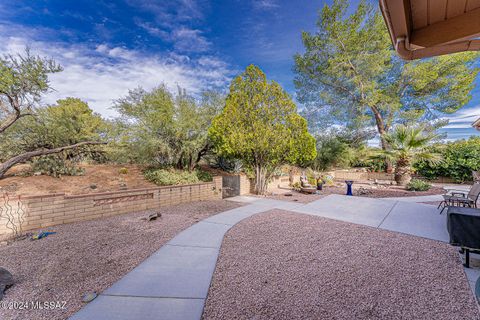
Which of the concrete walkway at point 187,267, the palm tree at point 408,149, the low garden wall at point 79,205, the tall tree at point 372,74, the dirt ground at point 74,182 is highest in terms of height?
the tall tree at point 372,74

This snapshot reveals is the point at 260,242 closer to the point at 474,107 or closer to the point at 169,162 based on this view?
the point at 169,162

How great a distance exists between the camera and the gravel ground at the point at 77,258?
2.18 m

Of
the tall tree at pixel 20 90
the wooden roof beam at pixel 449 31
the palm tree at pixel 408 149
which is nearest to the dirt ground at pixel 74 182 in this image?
the tall tree at pixel 20 90

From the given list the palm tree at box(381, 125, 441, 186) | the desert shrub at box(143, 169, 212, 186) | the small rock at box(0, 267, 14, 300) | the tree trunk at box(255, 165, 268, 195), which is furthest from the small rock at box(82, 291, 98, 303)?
the palm tree at box(381, 125, 441, 186)

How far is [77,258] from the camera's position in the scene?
9.81ft

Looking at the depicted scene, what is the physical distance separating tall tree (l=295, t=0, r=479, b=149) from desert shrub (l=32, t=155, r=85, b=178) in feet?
54.5

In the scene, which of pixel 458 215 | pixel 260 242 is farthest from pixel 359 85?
pixel 260 242

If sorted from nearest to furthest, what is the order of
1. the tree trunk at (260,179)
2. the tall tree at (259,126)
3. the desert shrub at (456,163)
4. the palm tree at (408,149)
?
the tall tree at (259,126) < the tree trunk at (260,179) < the palm tree at (408,149) < the desert shrub at (456,163)

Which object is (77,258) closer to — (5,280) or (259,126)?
(5,280)

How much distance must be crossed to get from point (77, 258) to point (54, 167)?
205 inches

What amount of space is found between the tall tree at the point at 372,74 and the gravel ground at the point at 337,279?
1319 cm

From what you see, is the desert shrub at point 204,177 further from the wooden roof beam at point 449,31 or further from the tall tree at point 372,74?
the tall tree at point 372,74

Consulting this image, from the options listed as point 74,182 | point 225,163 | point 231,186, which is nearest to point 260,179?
point 231,186

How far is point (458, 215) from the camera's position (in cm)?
303
